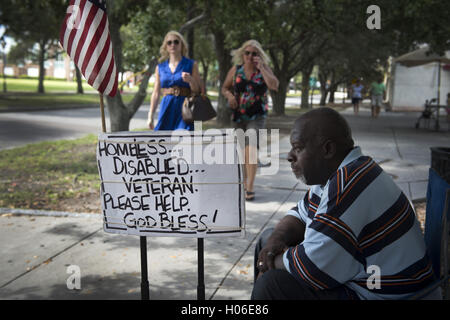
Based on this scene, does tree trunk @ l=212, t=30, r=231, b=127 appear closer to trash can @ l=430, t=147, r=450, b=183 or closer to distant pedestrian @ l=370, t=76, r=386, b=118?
distant pedestrian @ l=370, t=76, r=386, b=118

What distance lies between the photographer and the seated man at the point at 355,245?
5.93 ft

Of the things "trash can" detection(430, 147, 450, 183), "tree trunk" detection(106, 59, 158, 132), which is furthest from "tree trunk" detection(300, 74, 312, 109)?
"trash can" detection(430, 147, 450, 183)

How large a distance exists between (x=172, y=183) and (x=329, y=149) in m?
0.81

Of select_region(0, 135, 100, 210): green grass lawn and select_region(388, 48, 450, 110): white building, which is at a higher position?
select_region(388, 48, 450, 110): white building

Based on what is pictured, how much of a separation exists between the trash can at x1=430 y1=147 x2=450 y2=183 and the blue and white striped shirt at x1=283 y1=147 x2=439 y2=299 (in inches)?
94.8

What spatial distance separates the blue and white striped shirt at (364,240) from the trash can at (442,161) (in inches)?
94.8

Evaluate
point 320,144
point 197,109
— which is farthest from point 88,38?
point 197,109

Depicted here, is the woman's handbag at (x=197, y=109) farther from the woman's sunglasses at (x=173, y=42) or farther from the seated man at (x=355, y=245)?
the seated man at (x=355, y=245)

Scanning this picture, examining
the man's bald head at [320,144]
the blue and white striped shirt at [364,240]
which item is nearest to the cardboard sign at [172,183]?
the man's bald head at [320,144]

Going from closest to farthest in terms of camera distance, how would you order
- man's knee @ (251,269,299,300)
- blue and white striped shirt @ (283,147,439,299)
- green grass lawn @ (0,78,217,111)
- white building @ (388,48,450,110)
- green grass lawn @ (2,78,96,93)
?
blue and white striped shirt @ (283,147,439,299) → man's knee @ (251,269,299,300) → green grass lawn @ (0,78,217,111) → white building @ (388,48,450,110) → green grass lawn @ (2,78,96,93)

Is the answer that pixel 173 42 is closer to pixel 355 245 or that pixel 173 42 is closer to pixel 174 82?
pixel 174 82

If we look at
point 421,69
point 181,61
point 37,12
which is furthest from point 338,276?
point 421,69

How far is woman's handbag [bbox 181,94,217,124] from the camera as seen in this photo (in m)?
5.43
